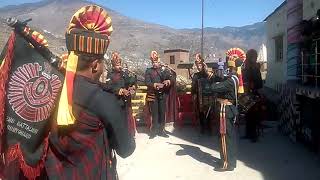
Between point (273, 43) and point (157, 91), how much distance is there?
310 inches

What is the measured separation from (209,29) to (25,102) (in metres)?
139

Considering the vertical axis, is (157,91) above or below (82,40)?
below

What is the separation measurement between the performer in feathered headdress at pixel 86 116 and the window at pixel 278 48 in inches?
517

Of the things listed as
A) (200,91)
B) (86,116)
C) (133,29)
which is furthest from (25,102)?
(133,29)

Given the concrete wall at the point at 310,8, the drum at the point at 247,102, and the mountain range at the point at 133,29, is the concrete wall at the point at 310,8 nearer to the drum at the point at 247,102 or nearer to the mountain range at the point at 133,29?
the drum at the point at 247,102

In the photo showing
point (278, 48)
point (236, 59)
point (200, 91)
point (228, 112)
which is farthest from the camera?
point (278, 48)

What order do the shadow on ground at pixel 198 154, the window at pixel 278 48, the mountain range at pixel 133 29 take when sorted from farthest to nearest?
the mountain range at pixel 133 29 → the window at pixel 278 48 → the shadow on ground at pixel 198 154

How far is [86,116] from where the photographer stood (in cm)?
274

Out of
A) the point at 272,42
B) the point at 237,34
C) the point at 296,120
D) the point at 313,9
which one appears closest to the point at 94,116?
the point at 296,120

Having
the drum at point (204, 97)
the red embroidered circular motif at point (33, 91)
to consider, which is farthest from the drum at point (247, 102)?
the red embroidered circular motif at point (33, 91)

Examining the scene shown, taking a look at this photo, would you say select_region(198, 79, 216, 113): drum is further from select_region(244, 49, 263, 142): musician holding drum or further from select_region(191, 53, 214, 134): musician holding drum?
select_region(244, 49, 263, 142): musician holding drum

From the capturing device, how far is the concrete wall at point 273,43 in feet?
47.8

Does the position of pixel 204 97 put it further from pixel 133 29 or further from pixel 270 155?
pixel 133 29

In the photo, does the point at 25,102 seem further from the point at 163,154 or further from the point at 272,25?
the point at 272,25
